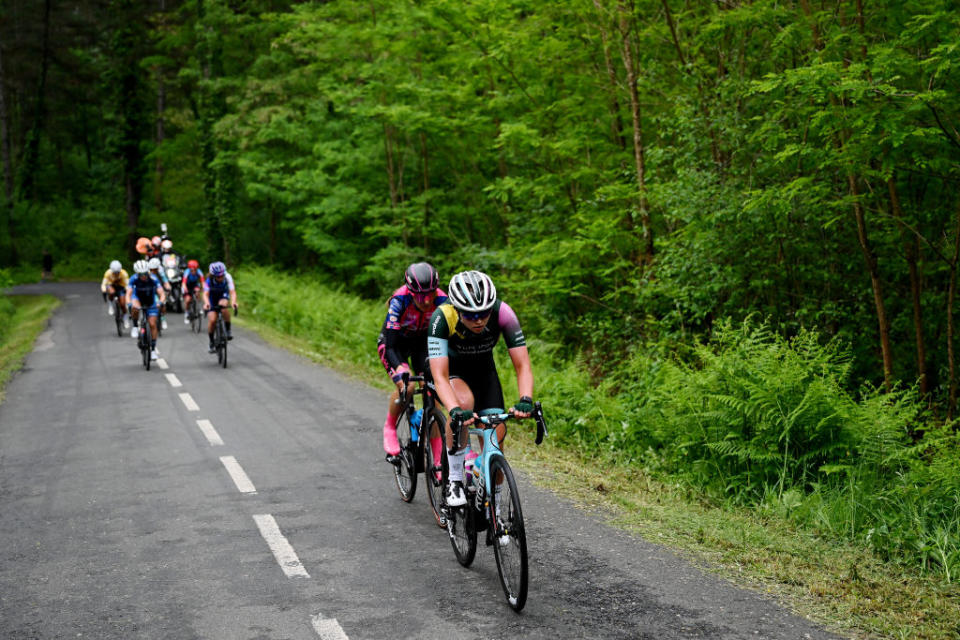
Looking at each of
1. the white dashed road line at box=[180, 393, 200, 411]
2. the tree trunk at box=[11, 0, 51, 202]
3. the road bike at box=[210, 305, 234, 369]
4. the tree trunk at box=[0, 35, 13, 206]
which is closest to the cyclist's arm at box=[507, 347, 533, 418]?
the white dashed road line at box=[180, 393, 200, 411]

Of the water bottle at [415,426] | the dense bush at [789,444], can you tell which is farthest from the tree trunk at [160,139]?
the water bottle at [415,426]

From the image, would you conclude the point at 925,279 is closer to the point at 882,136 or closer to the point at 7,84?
the point at 882,136

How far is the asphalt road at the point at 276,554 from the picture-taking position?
201 inches

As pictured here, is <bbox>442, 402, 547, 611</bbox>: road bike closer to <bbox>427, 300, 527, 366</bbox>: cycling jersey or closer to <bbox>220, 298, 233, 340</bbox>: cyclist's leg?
<bbox>427, 300, 527, 366</bbox>: cycling jersey

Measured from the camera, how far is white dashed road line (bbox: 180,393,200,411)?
12680mm

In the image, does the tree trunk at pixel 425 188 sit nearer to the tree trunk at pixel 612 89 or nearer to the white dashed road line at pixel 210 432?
the tree trunk at pixel 612 89

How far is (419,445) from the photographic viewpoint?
732cm

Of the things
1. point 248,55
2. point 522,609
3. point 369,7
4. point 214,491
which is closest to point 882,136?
point 522,609

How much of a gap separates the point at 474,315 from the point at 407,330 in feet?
6.18

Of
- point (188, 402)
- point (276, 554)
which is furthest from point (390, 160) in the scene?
point (276, 554)

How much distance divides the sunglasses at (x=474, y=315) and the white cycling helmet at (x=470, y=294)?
0.12 ft

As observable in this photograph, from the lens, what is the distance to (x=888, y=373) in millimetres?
10758

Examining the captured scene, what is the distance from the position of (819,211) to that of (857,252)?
3.26ft

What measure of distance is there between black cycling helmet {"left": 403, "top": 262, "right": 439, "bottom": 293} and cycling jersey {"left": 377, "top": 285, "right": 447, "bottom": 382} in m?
0.19
